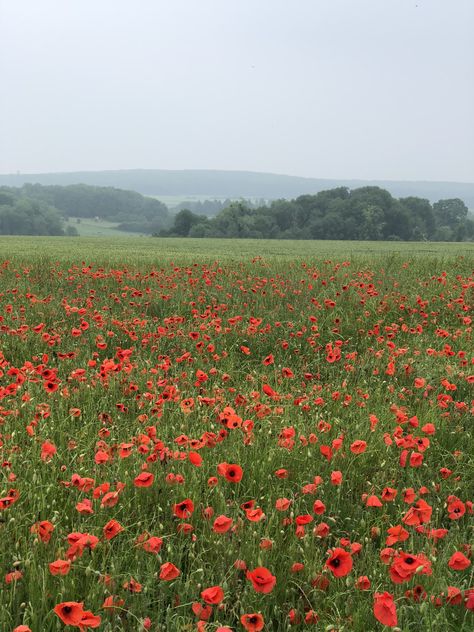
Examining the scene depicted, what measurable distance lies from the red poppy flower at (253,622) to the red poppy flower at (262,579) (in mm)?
83

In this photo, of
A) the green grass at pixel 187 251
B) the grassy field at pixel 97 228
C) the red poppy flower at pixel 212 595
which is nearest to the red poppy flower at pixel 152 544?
the red poppy flower at pixel 212 595

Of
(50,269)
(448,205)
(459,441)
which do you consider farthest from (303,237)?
(459,441)

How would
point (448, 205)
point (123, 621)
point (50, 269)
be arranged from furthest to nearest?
point (448, 205)
point (50, 269)
point (123, 621)

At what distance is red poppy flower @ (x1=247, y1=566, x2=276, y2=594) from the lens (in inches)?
64.9

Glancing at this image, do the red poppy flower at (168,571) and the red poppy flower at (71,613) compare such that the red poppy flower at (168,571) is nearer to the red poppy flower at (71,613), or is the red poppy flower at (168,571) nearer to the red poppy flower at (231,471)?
the red poppy flower at (71,613)

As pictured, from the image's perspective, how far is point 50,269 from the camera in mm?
10297

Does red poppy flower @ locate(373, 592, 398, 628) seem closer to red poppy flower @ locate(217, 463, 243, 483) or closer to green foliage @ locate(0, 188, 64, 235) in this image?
red poppy flower @ locate(217, 463, 243, 483)

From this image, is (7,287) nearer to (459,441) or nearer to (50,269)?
(50,269)

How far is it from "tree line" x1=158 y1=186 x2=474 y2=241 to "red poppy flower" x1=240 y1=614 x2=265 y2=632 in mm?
68568

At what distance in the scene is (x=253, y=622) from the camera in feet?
5.33

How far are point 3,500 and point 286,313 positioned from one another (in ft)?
18.0

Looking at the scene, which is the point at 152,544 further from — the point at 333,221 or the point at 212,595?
the point at 333,221

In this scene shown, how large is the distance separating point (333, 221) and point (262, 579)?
2776 inches

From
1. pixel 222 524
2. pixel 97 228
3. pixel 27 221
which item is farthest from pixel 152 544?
pixel 97 228
